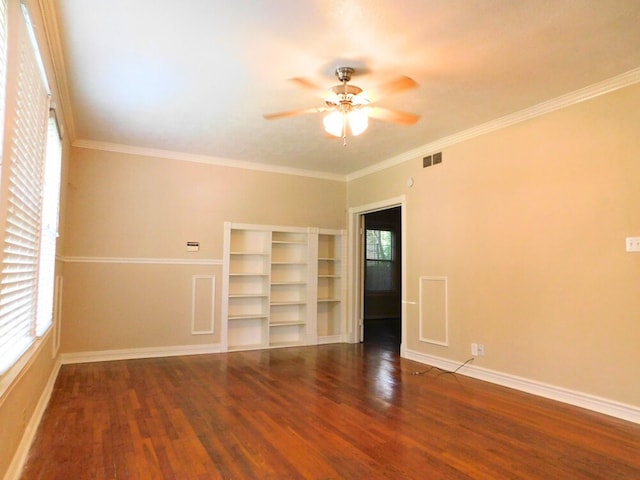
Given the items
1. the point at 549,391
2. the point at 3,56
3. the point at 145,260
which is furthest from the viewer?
the point at 145,260

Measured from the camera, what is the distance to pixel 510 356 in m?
4.12

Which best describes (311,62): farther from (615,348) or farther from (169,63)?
(615,348)

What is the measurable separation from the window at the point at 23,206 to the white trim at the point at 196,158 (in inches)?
83.4

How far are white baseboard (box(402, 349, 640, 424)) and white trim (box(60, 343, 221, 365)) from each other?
2.91 meters

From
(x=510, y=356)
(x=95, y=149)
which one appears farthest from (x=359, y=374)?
(x=95, y=149)

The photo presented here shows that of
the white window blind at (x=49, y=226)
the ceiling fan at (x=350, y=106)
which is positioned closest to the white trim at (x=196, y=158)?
the white window blind at (x=49, y=226)

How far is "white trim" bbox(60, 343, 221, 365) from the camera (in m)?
4.96

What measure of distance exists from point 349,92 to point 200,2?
4.63ft

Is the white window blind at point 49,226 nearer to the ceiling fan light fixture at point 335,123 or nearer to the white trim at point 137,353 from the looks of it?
the white trim at point 137,353

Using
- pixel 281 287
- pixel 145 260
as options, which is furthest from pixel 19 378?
pixel 281 287

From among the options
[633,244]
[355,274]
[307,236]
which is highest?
[307,236]

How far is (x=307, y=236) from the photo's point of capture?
649cm

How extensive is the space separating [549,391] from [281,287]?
12.3 feet

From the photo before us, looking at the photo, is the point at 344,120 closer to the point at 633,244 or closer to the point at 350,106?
the point at 350,106
